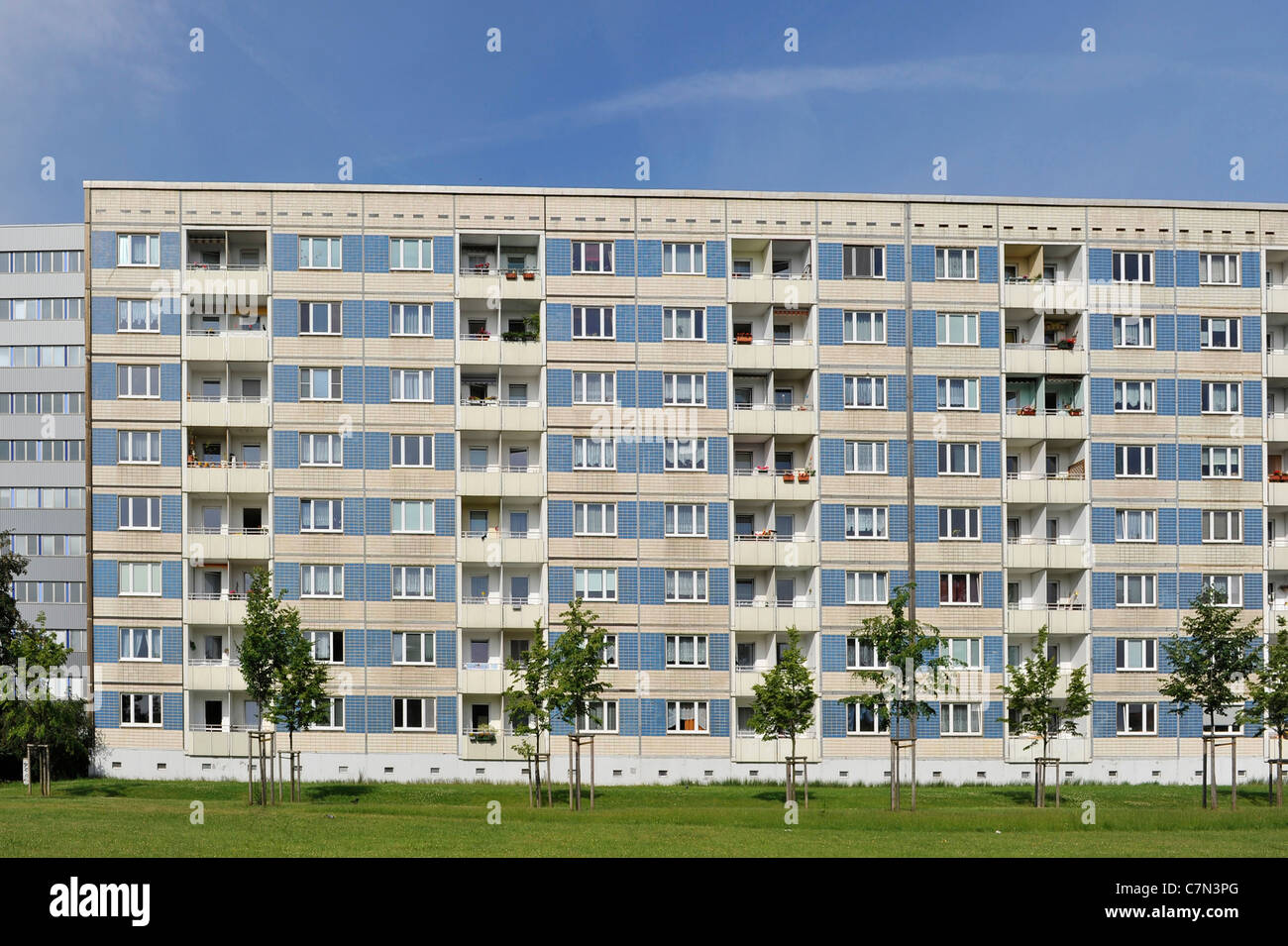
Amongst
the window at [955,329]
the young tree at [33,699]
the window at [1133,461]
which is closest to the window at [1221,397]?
the window at [1133,461]

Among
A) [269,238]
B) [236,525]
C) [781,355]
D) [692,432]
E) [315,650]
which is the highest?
[269,238]

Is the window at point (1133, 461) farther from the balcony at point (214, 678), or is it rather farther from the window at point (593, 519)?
the balcony at point (214, 678)

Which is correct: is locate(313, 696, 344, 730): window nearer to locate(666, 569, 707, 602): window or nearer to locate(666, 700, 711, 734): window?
locate(666, 700, 711, 734): window

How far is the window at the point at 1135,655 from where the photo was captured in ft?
166

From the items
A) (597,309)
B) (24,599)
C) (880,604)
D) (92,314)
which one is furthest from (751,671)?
(24,599)

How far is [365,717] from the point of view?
160 ft

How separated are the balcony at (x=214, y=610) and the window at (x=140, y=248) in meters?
15.3

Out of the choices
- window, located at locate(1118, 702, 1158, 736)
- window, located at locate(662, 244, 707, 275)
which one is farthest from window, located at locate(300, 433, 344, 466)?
window, located at locate(1118, 702, 1158, 736)

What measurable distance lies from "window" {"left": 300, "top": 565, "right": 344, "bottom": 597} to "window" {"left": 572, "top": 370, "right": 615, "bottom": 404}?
13.3 metres

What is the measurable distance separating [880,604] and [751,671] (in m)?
6.68

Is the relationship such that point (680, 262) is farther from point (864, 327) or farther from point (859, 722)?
point (859, 722)

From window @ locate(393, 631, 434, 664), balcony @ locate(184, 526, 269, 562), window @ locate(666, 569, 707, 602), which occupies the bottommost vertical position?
window @ locate(393, 631, 434, 664)

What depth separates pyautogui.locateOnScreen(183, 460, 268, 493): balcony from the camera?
4900 centimetres

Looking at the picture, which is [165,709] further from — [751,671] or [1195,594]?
[1195,594]
